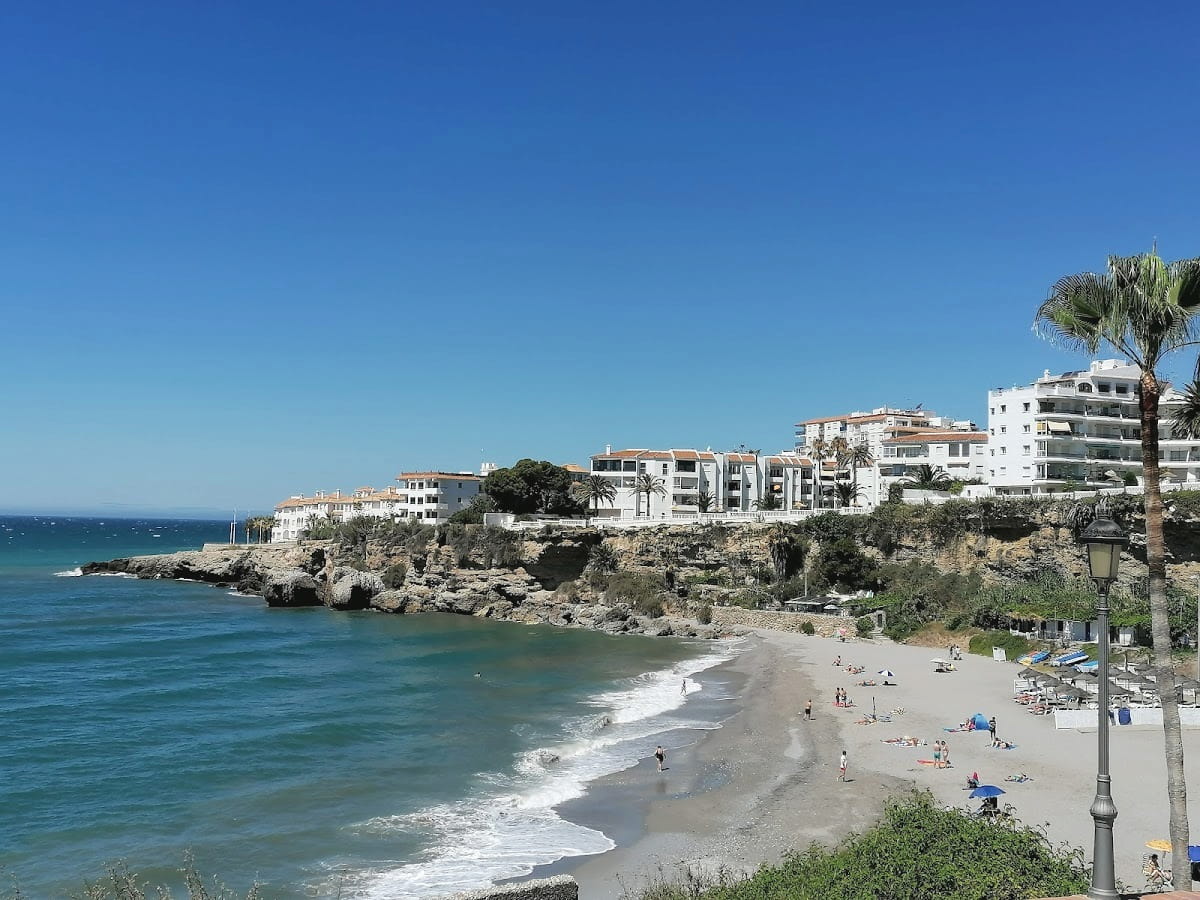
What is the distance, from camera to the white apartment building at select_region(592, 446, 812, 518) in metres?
94.7

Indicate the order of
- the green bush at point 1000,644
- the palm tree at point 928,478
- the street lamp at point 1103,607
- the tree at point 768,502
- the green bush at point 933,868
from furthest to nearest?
the tree at point 768,502
the palm tree at point 928,478
the green bush at point 1000,644
the green bush at point 933,868
the street lamp at point 1103,607

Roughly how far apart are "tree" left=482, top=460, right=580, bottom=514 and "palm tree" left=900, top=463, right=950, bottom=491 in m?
34.5

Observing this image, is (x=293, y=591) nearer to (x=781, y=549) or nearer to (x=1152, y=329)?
(x=781, y=549)

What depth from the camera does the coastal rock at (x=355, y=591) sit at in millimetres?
78688

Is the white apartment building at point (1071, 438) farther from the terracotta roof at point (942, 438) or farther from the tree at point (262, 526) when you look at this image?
the tree at point (262, 526)

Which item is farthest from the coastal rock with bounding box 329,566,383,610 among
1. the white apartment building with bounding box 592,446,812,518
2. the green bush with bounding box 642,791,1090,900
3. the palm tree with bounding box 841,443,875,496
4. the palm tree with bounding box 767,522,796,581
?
the green bush with bounding box 642,791,1090,900

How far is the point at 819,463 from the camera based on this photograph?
4040 inches

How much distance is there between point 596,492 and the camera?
9006cm

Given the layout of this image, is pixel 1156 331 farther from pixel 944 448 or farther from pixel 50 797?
pixel 944 448

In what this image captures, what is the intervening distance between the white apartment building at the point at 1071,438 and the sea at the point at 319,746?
3029 centimetres

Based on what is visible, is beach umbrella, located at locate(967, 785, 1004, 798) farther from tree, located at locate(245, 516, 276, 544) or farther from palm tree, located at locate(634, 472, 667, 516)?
tree, located at locate(245, 516, 276, 544)

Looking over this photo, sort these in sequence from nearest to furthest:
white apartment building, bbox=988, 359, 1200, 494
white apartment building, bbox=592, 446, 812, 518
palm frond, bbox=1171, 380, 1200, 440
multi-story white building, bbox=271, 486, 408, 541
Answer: palm frond, bbox=1171, 380, 1200, 440 < white apartment building, bbox=988, 359, 1200, 494 < white apartment building, bbox=592, 446, 812, 518 < multi-story white building, bbox=271, 486, 408, 541

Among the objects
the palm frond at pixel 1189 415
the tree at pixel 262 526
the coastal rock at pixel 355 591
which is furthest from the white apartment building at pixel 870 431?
the tree at pixel 262 526

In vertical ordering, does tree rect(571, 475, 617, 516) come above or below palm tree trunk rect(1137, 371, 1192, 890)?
above
